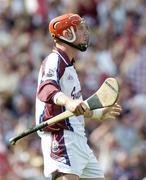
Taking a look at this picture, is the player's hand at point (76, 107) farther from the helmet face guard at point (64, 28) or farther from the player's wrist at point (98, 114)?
the helmet face guard at point (64, 28)

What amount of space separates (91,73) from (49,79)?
6488mm

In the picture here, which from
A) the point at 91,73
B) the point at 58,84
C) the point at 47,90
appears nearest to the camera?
the point at 47,90

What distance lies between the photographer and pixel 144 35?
45.2 feet

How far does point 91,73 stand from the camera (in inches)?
533

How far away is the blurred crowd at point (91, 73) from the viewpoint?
1198 centimetres

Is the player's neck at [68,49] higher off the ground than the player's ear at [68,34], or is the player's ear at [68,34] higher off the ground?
the player's ear at [68,34]

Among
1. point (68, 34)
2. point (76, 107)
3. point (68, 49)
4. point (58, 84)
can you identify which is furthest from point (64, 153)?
point (68, 34)

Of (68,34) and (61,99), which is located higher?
(68,34)

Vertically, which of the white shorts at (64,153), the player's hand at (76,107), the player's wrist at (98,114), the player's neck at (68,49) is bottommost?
the white shorts at (64,153)

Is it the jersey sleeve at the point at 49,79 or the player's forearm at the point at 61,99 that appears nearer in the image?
the player's forearm at the point at 61,99

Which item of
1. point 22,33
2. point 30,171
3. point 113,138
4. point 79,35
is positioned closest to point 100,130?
point 113,138

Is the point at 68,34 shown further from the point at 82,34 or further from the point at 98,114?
the point at 98,114

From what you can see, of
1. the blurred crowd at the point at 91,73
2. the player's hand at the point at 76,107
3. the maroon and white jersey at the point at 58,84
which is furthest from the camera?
the blurred crowd at the point at 91,73

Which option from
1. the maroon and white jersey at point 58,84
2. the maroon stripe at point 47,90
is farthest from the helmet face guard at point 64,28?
the maroon stripe at point 47,90
